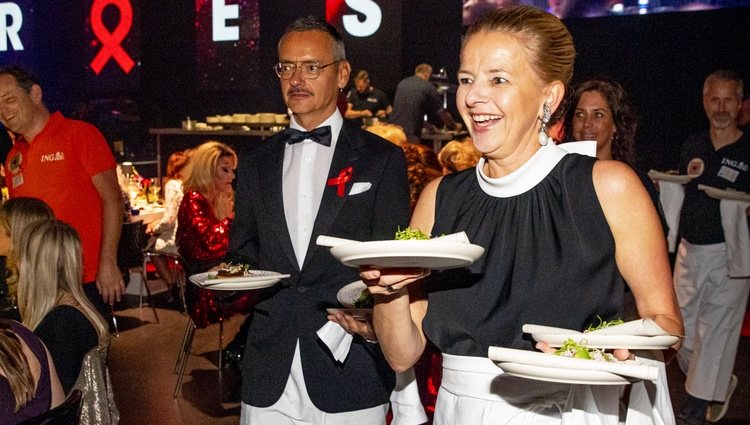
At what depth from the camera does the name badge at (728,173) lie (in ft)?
16.1

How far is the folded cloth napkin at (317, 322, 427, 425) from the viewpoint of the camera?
236cm

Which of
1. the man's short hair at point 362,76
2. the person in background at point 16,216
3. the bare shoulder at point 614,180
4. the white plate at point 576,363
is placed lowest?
the person in background at point 16,216

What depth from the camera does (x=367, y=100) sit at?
10766 millimetres

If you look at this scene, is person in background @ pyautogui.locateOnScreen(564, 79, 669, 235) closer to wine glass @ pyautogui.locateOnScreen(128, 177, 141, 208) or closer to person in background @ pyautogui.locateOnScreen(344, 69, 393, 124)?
wine glass @ pyautogui.locateOnScreen(128, 177, 141, 208)

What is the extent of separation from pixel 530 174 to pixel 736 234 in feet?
11.3

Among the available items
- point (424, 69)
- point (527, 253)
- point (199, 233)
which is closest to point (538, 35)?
point (527, 253)

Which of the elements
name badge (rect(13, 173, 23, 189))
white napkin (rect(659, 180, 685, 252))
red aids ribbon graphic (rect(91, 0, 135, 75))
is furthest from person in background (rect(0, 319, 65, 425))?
red aids ribbon graphic (rect(91, 0, 135, 75))

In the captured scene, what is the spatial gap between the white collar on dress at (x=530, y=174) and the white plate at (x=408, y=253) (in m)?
0.33

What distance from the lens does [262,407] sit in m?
2.43

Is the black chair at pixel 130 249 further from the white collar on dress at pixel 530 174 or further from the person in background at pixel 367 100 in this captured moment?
the white collar on dress at pixel 530 174

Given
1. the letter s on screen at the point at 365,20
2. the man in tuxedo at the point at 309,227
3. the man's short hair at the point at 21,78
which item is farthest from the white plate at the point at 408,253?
the letter s on screen at the point at 365,20

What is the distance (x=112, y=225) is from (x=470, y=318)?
2764 millimetres

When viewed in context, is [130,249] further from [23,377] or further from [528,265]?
[528,265]

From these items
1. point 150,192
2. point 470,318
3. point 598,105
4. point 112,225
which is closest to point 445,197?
point 470,318
